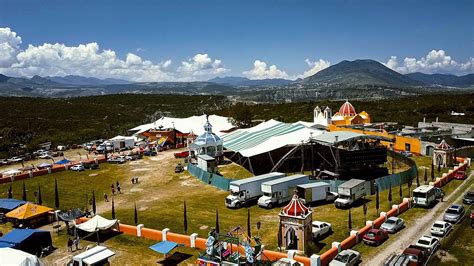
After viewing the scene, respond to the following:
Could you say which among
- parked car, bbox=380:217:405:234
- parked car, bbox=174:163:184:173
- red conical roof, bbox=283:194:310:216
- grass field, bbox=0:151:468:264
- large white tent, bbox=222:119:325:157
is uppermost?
large white tent, bbox=222:119:325:157

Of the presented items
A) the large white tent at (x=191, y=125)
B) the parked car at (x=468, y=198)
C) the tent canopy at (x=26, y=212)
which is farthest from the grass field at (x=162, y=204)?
the large white tent at (x=191, y=125)

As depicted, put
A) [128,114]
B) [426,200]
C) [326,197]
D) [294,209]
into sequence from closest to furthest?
[294,209], [426,200], [326,197], [128,114]

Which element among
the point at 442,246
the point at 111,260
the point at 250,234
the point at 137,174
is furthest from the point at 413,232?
the point at 137,174

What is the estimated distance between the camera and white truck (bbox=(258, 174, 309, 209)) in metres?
35.0

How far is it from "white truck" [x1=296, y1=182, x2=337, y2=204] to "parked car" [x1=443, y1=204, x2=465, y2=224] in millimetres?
9663

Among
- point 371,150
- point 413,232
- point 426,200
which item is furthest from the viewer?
point 371,150

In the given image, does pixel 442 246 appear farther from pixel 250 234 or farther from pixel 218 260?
pixel 218 260

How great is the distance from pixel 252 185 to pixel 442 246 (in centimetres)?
1616

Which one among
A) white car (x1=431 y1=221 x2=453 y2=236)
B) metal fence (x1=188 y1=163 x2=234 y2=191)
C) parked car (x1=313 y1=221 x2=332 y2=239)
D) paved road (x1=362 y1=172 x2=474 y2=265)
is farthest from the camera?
metal fence (x1=188 y1=163 x2=234 y2=191)

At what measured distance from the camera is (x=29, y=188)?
46.3 m

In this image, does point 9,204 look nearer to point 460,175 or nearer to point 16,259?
point 16,259

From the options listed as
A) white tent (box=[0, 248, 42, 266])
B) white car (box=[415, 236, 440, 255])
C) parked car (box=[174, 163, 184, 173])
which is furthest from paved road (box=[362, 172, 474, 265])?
parked car (box=[174, 163, 184, 173])

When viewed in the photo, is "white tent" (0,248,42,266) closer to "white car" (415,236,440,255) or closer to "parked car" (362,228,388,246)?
"parked car" (362,228,388,246)

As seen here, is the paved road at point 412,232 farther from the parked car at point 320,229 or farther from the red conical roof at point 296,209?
the red conical roof at point 296,209
